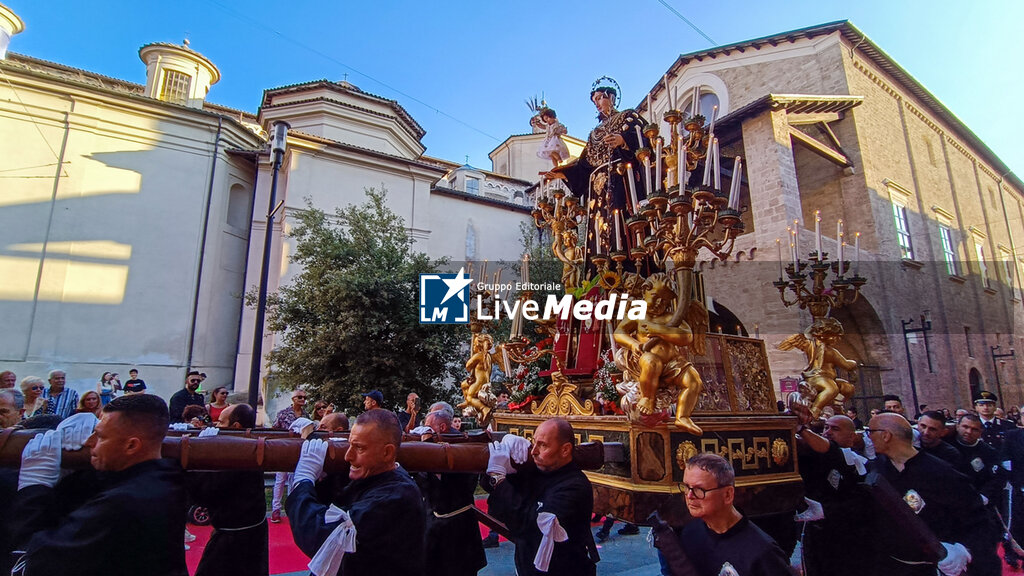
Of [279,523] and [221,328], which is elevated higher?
[221,328]

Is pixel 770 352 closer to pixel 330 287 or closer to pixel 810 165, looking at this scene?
→ pixel 810 165

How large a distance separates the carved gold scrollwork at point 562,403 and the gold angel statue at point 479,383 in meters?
1.08

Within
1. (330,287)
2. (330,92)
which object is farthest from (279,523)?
(330,92)

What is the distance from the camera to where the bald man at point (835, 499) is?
155 inches

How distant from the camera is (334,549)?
8.17 feet

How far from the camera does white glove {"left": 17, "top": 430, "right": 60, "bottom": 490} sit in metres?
2.43

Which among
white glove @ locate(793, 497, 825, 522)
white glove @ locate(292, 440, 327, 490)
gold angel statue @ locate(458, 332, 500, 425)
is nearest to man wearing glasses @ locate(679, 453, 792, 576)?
white glove @ locate(292, 440, 327, 490)

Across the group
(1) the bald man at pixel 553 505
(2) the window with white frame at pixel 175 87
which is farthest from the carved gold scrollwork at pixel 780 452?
(2) the window with white frame at pixel 175 87

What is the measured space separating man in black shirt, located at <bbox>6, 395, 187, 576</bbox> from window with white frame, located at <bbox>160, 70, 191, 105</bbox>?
24.5 meters

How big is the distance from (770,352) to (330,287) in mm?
12480

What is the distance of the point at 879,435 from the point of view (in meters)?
3.99

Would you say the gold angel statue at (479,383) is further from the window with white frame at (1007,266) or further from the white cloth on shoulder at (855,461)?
the window with white frame at (1007,266)

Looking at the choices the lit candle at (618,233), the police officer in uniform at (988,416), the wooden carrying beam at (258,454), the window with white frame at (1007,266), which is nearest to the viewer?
the wooden carrying beam at (258,454)

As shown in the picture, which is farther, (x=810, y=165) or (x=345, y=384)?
(x=810, y=165)
